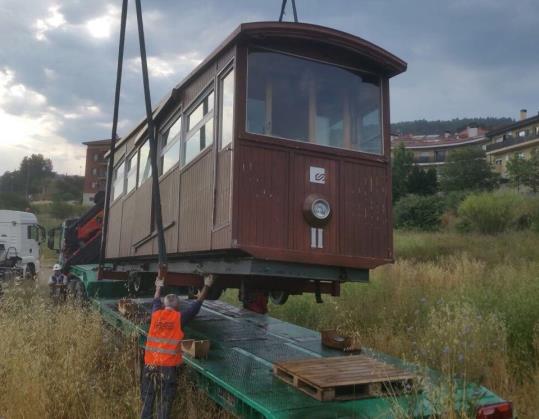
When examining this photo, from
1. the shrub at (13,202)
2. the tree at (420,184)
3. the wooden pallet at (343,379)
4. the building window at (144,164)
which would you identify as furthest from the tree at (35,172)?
the wooden pallet at (343,379)

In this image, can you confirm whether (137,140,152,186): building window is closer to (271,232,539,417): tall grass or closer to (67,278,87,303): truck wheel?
(271,232,539,417): tall grass

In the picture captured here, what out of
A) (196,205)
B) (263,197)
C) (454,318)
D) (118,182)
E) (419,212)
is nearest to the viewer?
(263,197)

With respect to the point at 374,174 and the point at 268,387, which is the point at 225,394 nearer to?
the point at 268,387

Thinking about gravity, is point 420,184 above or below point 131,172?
above

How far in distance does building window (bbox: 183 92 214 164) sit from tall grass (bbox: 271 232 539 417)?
3.09 metres

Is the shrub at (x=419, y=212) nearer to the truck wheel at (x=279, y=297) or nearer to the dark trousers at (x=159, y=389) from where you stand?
the truck wheel at (x=279, y=297)

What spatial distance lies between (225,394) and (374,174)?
2802mm

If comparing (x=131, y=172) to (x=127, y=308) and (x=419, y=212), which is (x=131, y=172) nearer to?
(x=127, y=308)

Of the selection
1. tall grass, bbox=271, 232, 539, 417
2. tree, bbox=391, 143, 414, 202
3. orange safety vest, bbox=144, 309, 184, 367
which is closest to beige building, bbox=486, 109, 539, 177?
tree, bbox=391, 143, 414, 202

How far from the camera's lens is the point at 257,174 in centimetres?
504

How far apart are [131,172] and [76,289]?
4.57 m

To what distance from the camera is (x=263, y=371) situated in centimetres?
471

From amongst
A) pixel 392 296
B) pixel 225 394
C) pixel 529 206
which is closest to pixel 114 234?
pixel 392 296

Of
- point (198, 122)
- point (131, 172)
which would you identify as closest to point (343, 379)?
point (198, 122)
